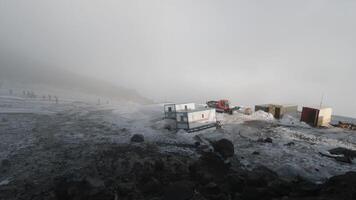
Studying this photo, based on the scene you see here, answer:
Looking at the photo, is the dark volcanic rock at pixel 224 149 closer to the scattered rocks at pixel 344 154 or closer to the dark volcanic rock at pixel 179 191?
the dark volcanic rock at pixel 179 191

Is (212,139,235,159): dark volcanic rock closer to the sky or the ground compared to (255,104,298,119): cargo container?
closer to the ground

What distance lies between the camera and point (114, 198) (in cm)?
1378

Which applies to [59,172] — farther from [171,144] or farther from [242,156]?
[242,156]

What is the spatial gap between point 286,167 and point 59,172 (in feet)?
62.9

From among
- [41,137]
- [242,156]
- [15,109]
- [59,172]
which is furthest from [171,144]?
[15,109]

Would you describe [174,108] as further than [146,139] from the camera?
Yes

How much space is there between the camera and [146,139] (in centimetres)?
2728

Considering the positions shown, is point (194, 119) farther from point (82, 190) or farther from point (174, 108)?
point (82, 190)

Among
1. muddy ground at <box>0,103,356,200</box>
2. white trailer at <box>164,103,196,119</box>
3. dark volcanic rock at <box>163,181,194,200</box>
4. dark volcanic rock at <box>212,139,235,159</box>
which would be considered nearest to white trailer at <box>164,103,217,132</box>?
white trailer at <box>164,103,196,119</box>

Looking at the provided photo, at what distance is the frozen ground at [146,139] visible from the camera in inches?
744

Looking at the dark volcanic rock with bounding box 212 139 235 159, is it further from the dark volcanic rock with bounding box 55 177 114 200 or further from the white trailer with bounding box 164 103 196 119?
the white trailer with bounding box 164 103 196 119

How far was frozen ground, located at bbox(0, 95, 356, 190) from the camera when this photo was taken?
18891 mm

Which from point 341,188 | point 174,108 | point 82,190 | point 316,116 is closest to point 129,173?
point 82,190

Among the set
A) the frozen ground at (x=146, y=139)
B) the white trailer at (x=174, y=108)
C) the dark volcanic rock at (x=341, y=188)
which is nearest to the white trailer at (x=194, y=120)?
the frozen ground at (x=146, y=139)
